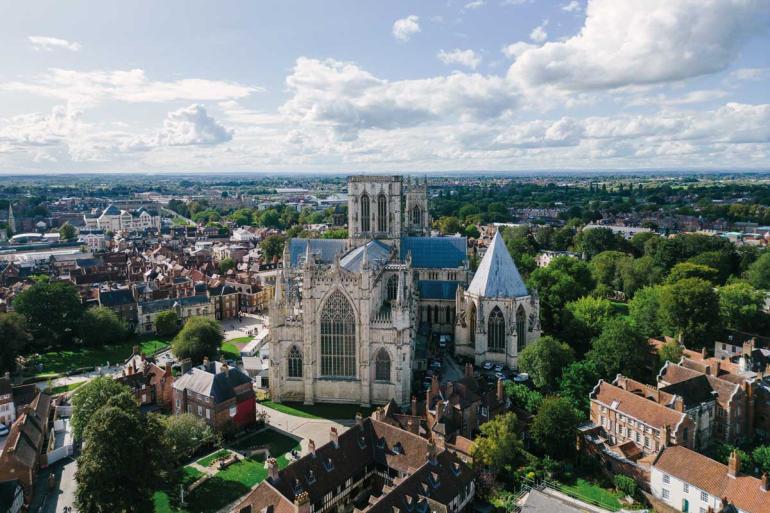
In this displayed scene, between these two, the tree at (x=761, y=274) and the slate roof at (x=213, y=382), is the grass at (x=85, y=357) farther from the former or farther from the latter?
the tree at (x=761, y=274)

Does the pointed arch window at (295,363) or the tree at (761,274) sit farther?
the tree at (761,274)

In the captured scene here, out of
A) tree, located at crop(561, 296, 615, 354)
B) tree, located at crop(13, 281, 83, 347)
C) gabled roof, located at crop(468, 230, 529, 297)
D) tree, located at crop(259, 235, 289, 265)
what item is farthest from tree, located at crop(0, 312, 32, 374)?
tree, located at crop(259, 235, 289, 265)

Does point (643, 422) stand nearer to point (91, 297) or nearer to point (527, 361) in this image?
point (527, 361)

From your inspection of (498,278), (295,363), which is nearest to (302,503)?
(295,363)

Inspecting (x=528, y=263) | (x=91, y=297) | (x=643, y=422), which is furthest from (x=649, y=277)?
(x=91, y=297)

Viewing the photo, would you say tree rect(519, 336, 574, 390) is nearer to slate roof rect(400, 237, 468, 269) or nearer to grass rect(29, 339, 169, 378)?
slate roof rect(400, 237, 468, 269)

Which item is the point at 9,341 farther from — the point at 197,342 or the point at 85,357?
the point at 197,342

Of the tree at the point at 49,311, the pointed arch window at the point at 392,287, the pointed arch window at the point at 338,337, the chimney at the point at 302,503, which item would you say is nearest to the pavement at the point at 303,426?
the pointed arch window at the point at 338,337

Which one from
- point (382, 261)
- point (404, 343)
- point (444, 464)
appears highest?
point (382, 261)
